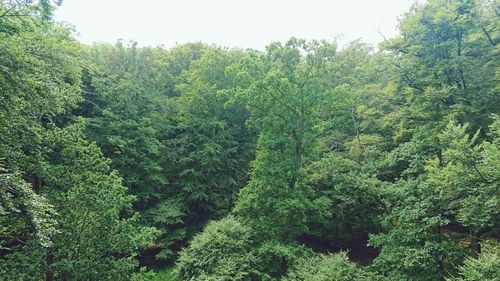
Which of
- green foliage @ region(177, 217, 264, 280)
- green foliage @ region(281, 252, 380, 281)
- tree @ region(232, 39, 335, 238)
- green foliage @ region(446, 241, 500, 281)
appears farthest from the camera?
tree @ region(232, 39, 335, 238)

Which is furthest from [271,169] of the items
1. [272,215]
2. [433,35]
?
[433,35]

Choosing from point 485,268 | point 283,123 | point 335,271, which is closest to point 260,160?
point 283,123

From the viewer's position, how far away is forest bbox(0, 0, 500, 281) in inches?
387

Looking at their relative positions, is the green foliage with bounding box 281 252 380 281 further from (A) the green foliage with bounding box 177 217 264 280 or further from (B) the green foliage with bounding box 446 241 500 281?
(B) the green foliage with bounding box 446 241 500 281

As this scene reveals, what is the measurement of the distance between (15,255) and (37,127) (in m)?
3.62

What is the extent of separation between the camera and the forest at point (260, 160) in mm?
9836

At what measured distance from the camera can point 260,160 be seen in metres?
16.0

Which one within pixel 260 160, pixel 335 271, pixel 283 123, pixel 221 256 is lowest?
pixel 221 256

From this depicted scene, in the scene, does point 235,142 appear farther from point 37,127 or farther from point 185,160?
point 37,127

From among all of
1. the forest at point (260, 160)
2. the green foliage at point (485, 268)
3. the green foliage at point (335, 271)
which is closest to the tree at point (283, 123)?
the forest at point (260, 160)

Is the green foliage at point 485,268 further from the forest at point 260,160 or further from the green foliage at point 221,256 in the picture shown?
the green foliage at point 221,256

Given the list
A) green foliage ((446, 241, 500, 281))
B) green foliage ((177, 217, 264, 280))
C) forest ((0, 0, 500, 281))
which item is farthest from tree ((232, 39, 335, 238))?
green foliage ((446, 241, 500, 281))

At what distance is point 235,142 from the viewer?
69.7 ft

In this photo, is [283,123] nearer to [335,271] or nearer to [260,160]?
[260,160]
